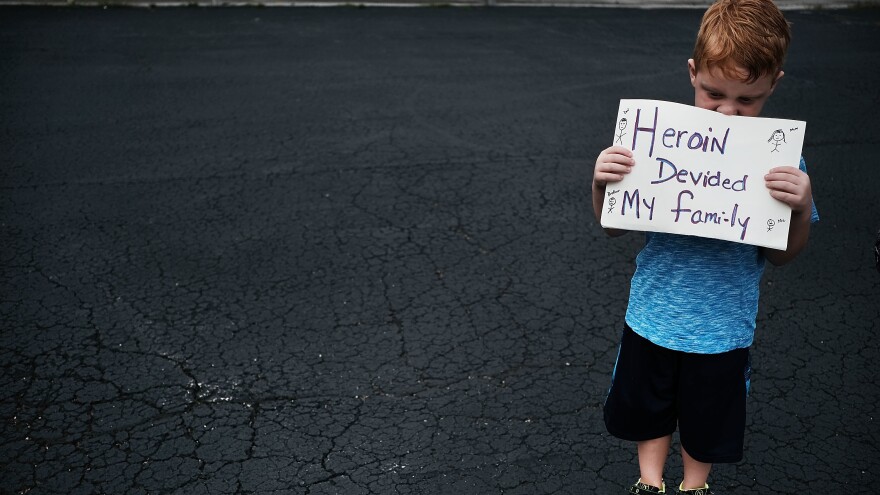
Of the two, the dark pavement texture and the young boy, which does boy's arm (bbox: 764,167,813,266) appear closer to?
the young boy

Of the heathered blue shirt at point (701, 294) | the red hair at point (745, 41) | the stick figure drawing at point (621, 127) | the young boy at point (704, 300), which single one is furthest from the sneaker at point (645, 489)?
the red hair at point (745, 41)

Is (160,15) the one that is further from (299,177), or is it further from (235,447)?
(235,447)

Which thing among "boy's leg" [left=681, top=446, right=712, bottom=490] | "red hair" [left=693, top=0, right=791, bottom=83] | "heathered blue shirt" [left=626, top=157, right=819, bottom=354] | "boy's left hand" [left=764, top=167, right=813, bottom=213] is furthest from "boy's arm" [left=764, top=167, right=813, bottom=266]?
"boy's leg" [left=681, top=446, right=712, bottom=490]

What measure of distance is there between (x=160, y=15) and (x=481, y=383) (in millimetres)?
8990

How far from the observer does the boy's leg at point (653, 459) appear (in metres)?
2.62

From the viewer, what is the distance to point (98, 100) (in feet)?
23.8

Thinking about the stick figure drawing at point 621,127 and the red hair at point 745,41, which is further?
the stick figure drawing at point 621,127

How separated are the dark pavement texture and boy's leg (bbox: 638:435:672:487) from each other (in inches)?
16.5

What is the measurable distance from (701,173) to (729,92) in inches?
9.1

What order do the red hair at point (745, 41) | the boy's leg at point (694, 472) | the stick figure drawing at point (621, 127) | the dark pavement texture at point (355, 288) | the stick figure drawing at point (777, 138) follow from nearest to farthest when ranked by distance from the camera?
the red hair at point (745, 41), the stick figure drawing at point (777, 138), the stick figure drawing at point (621, 127), the boy's leg at point (694, 472), the dark pavement texture at point (355, 288)

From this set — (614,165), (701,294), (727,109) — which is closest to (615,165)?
(614,165)

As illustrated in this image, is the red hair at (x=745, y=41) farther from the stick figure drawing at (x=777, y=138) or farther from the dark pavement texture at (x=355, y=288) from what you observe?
the dark pavement texture at (x=355, y=288)

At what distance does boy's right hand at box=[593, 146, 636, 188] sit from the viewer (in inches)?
91.9

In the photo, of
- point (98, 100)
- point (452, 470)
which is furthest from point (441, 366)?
point (98, 100)
